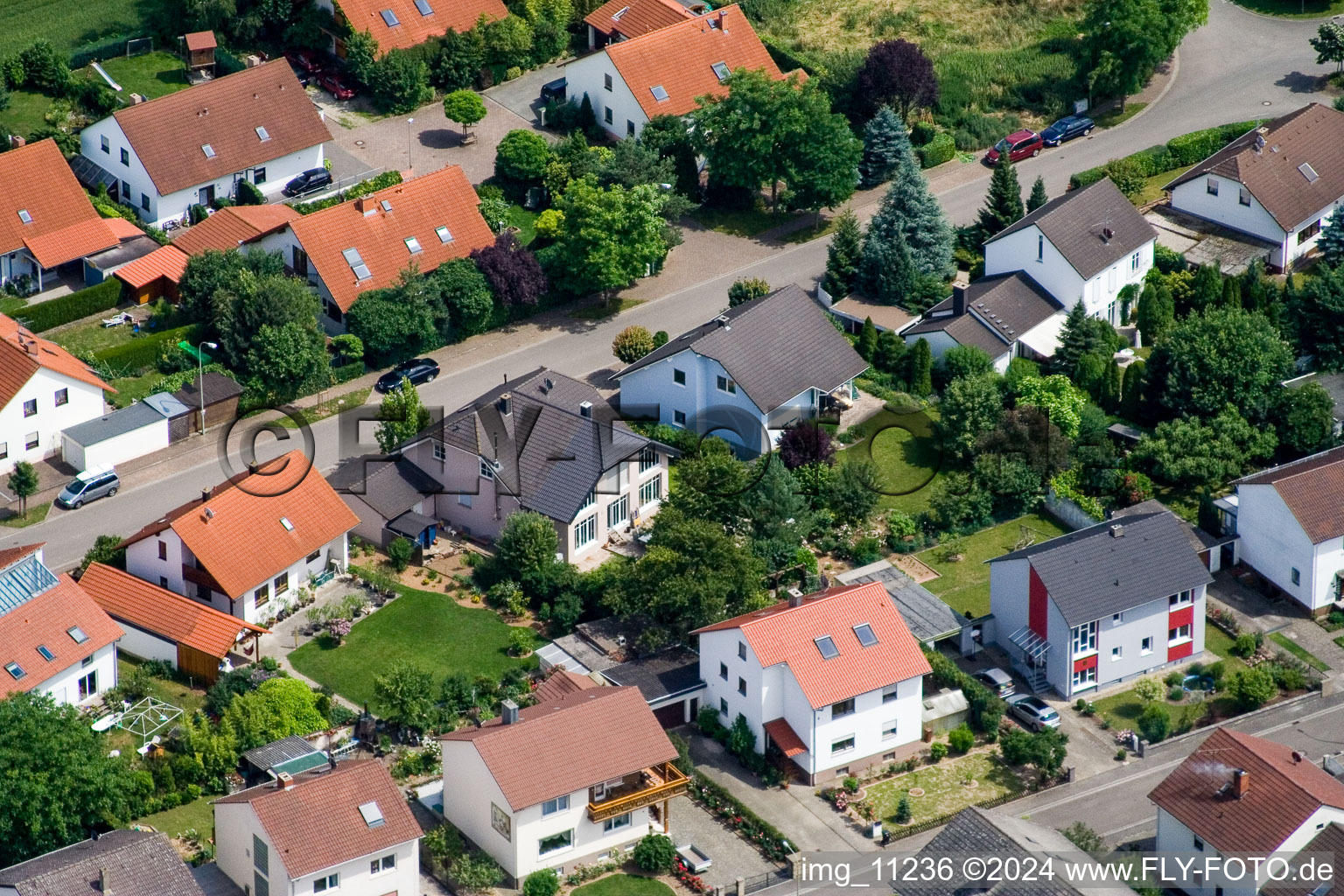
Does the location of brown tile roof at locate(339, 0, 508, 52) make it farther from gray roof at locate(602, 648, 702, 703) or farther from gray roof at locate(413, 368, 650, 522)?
gray roof at locate(602, 648, 702, 703)

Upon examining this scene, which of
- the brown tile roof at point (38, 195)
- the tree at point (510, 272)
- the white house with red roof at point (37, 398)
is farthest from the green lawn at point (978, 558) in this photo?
the brown tile roof at point (38, 195)

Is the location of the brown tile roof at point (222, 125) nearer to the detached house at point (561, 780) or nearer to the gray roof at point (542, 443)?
the gray roof at point (542, 443)

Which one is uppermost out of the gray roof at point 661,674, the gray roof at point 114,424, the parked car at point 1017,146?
the parked car at point 1017,146

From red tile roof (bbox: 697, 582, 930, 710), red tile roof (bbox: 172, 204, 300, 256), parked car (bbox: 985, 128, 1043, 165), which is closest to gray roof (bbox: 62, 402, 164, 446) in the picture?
red tile roof (bbox: 172, 204, 300, 256)

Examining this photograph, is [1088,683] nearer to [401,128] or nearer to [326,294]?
[326,294]

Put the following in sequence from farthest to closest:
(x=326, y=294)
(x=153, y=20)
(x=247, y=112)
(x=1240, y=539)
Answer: (x=153, y=20), (x=247, y=112), (x=326, y=294), (x=1240, y=539)

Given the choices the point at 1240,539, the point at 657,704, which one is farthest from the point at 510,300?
the point at 1240,539
